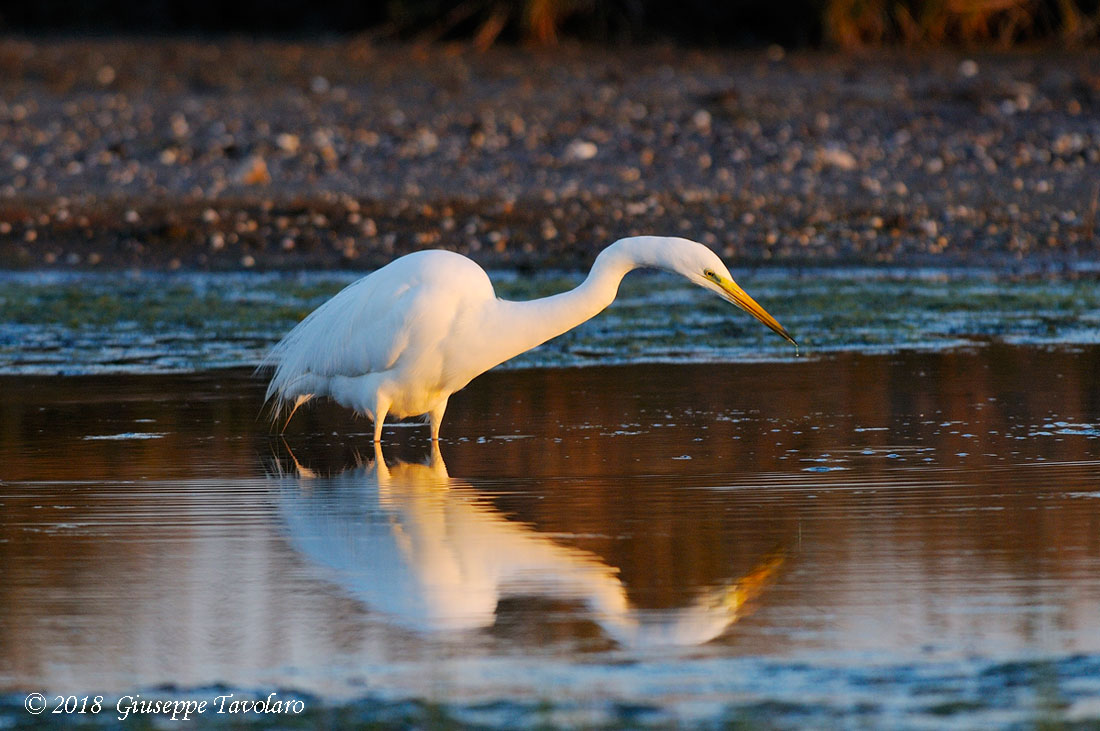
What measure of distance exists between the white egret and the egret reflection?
2.89 ft

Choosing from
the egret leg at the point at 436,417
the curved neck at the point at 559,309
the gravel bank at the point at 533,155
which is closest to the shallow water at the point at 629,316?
the gravel bank at the point at 533,155

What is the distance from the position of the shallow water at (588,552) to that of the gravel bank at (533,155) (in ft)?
16.5

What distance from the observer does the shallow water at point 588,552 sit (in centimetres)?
374

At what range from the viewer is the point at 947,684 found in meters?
3.65

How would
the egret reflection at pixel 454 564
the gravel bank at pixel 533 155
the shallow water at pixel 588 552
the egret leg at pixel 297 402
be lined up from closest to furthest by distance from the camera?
the shallow water at pixel 588 552
the egret reflection at pixel 454 564
the egret leg at pixel 297 402
the gravel bank at pixel 533 155

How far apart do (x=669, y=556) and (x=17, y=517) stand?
2.19 meters

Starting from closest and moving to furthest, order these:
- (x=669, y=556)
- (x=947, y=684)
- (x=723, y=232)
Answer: (x=947, y=684), (x=669, y=556), (x=723, y=232)

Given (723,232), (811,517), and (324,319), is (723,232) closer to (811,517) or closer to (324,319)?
(324,319)

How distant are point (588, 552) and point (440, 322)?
7.08 ft

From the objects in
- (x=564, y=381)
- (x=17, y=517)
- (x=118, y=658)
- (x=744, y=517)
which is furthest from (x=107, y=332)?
(x=118, y=658)

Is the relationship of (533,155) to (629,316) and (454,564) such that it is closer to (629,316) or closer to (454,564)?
(629,316)

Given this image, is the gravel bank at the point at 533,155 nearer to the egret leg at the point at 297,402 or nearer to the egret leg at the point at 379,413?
the egret leg at the point at 297,402

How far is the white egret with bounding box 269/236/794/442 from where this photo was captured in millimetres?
6770

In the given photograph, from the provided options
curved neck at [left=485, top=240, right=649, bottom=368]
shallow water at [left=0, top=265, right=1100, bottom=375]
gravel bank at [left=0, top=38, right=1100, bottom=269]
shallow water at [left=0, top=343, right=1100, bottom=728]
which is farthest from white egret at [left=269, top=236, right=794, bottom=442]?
gravel bank at [left=0, top=38, right=1100, bottom=269]
